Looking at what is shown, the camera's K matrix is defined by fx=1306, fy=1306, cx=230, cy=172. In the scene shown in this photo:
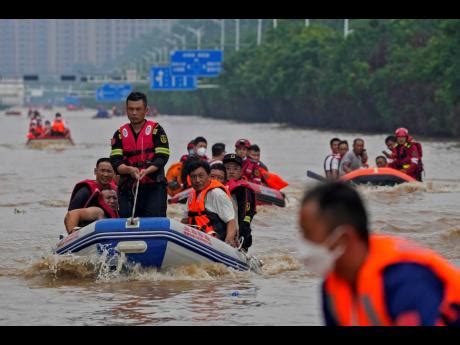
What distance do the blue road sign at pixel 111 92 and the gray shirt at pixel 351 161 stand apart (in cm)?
9596

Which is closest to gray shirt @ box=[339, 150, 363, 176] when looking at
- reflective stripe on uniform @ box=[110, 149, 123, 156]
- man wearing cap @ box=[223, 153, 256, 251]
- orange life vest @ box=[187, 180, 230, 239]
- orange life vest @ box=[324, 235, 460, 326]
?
man wearing cap @ box=[223, 153, 256, 251]

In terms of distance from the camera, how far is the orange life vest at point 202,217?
477 inches

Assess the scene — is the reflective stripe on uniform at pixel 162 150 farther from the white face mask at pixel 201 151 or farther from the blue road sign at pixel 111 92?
the blue road sign at pixel 111 92

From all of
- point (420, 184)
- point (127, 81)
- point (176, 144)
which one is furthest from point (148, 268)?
point (127, 81)

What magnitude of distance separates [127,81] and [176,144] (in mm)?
67320

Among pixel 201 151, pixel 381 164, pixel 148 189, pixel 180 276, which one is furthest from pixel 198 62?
pixel 148 189

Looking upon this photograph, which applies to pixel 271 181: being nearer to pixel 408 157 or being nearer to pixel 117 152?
pixel 408 157

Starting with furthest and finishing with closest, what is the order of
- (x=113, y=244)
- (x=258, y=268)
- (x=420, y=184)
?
1. (x=420, y=184)
2. (x=258, y=268)
3. (x=113, y=244)

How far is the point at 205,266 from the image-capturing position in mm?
12156

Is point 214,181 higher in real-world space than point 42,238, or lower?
higher

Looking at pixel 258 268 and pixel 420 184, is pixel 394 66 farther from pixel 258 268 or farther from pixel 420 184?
pixel 258 268

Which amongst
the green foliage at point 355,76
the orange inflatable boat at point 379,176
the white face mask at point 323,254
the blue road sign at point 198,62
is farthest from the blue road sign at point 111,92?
the white face mask at point 323,254

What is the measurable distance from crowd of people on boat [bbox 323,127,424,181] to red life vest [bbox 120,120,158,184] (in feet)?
35.7

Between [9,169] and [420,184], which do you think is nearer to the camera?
[420,184]
